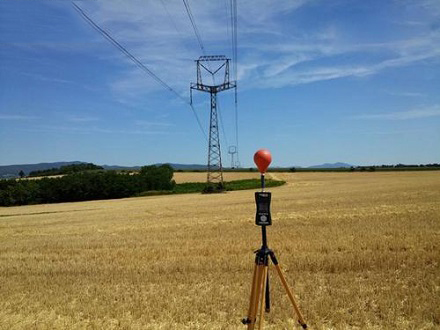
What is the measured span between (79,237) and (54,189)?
6703 cm

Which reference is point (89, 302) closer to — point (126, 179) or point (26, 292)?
point (26, 292)

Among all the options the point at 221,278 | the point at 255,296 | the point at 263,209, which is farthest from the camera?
the point at 221,278

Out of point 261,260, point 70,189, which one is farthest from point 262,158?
point 70,189

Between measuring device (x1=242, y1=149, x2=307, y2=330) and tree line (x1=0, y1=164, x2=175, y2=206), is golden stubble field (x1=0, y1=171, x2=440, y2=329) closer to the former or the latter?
measuring device (x1=242, y1=149, x2=307, y2=330)

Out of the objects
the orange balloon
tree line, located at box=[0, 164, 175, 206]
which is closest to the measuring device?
the orange balloon

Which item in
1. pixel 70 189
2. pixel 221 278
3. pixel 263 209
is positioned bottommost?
pixel 70 189

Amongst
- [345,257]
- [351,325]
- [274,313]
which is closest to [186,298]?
[274,313]

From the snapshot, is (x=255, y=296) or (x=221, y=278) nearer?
(x=255, y=296)

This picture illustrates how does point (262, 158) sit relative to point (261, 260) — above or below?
above

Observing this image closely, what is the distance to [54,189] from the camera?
83.2 m

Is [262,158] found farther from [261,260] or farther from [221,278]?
[221,278]

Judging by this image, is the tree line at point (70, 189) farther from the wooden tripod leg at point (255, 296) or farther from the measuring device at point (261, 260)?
the wooden tripod leg at point (255, 296)

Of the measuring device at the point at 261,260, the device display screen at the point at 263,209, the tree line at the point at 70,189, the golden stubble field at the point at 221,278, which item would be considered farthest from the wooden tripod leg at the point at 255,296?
the tree line at the point at 70,189

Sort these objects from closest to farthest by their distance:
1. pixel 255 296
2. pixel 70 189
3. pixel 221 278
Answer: pixel 255 296
pixel 221 278
pixel 70 189
